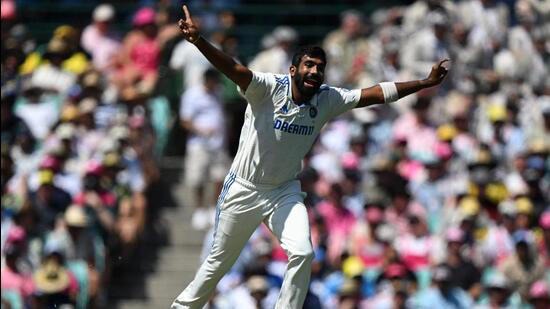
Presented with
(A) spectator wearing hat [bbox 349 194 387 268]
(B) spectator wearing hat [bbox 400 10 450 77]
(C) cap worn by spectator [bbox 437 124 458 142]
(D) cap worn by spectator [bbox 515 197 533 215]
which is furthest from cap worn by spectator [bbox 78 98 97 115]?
(D) cap worn by spectator [bbox 515 197 533 215]

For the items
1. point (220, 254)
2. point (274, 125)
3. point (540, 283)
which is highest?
point (274, 125)

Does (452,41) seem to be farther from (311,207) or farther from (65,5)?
(65,5)

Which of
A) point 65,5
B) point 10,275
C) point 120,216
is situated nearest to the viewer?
point 10,275

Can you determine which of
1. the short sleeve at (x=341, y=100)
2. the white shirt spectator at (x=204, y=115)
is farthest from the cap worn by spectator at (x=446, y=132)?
the short sleeve at (x=341, y=100)

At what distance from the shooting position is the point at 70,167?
1761 cm

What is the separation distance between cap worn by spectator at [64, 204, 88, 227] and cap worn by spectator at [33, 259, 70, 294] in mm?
586

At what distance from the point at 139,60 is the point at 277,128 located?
8236 mm

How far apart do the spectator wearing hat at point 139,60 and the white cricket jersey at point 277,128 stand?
23.2ft

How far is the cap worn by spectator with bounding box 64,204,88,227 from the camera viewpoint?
16.4m

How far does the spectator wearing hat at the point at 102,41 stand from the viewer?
A: 20.1 meters

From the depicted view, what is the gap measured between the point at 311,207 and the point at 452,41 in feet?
14.0

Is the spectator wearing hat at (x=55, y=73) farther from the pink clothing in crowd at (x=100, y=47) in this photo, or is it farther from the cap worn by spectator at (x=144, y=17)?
the cap worn by spectator at (x=144, y=17)

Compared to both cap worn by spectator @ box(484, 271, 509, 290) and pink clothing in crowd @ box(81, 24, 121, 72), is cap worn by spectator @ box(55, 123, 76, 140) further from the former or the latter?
cap worn by spectator @ box(484, 271, 509, 290)

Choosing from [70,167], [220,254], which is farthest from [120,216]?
[220,254]
